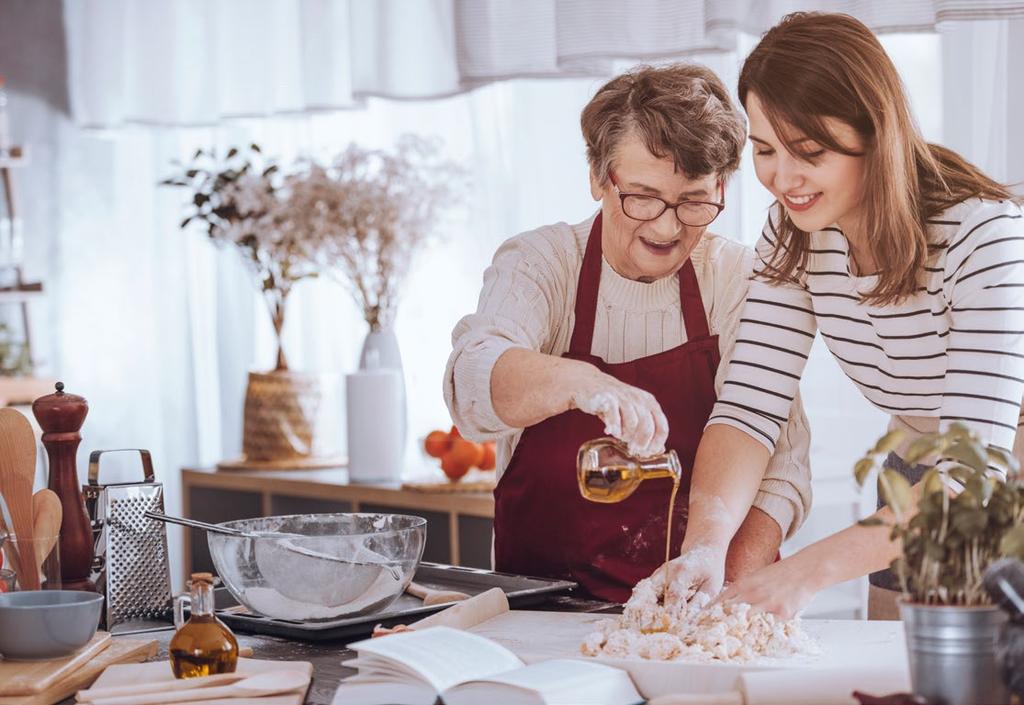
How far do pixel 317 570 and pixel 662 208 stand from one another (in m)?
0.74

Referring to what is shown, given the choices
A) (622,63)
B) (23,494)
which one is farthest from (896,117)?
(622,63)

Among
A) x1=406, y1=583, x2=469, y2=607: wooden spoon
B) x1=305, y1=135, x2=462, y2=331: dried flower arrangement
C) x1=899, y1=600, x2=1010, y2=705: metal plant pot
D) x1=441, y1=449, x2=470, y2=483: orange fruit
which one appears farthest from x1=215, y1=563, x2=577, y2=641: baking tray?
x1=305, y1=135, x2=462, y2=331: dried flower arrangement

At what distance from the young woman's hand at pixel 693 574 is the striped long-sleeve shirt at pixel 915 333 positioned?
0.23 metres

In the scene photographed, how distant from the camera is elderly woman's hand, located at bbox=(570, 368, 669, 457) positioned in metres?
1.55

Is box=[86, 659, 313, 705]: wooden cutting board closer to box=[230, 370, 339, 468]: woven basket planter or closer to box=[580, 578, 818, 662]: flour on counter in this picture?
box=[580, 578, 818, 662]: flour on counter

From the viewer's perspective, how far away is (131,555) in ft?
5.32

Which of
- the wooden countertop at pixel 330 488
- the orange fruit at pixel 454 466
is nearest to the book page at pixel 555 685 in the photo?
the wooden countertop at pixel 330 488

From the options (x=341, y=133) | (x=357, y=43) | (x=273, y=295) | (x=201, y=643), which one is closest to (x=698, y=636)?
(x=201, y=643)

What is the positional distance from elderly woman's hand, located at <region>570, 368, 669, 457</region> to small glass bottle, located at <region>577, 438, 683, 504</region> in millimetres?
17

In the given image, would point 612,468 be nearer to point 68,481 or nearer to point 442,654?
point 442,654

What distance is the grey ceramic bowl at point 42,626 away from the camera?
1.36 metres

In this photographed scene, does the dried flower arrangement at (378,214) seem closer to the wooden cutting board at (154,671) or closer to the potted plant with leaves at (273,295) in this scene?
the potted plant with leaves at (273,295)

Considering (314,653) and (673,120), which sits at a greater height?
(673,120)

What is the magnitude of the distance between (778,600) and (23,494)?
35.8 inches
